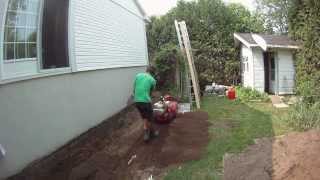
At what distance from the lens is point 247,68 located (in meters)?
23.5

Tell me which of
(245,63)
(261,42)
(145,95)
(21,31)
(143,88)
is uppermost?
(261,42)

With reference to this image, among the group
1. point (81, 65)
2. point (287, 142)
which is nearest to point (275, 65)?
point (81, 65)

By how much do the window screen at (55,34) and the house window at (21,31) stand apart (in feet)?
1.85

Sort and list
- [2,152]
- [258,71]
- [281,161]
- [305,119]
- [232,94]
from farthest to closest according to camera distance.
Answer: [258,71]
[232,94]
[305,119]
[2,152]
[281,161]

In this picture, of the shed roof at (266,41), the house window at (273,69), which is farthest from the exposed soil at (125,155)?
the house window at (273,69)

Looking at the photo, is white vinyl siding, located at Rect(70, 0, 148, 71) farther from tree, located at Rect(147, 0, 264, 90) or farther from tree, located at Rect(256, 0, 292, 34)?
tree, located at Rect(256, 0, 292, 34)

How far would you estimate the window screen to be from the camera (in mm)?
10508

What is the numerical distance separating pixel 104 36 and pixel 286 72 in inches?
A: 401

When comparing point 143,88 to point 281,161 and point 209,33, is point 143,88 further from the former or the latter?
point 209,33

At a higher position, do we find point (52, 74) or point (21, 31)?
point (21, 31)

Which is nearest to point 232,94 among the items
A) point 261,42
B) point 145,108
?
point 261,42

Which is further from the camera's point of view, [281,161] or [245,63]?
[245,63]

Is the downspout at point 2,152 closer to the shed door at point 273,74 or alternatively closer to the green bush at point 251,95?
the green bush at point 251,95

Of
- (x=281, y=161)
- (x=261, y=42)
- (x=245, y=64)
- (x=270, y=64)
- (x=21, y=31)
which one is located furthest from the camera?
(x=245, y=64)
